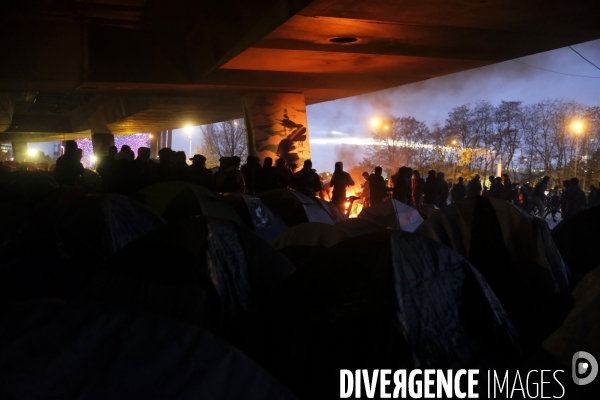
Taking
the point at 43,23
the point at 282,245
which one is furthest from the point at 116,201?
the point at 43,23

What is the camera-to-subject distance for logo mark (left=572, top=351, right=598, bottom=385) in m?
2.53

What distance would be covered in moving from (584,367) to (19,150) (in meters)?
52.2

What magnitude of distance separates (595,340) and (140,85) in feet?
50.7

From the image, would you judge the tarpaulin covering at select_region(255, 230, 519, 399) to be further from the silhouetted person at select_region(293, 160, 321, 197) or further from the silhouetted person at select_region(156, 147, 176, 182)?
the silhouetted person at select_region(293, 160, 321, 197)

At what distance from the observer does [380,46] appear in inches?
444

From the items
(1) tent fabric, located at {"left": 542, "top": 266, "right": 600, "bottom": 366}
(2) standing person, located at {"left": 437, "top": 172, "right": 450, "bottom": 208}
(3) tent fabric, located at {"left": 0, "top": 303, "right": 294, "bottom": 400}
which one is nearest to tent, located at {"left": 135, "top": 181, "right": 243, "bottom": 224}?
(1) tent fabric, located at {"left": 542, "top": 266, "right": 600, "bottom": 366}

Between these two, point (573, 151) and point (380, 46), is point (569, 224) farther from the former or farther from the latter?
point (573, 151)

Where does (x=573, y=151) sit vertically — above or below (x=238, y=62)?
below

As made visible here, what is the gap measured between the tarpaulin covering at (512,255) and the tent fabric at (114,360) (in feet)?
10.5

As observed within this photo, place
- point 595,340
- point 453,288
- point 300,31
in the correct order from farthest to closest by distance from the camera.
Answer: point 300,31, point 453,288, point 595,340

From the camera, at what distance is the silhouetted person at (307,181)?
12.0 meters

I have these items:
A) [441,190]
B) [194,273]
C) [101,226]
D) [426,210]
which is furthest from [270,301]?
[441,190]

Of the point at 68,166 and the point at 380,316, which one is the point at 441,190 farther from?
the point at 380,316

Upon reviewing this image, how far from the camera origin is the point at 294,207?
851 centimetres
